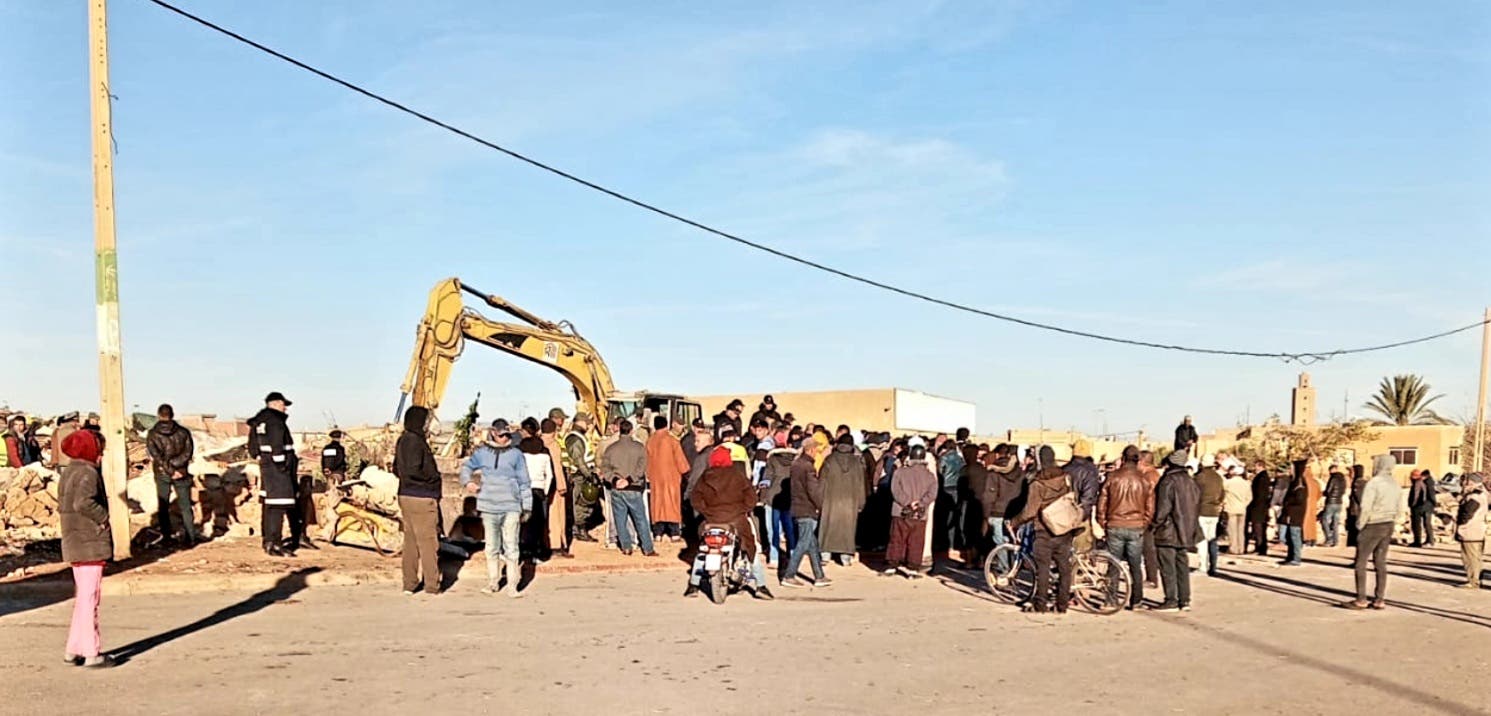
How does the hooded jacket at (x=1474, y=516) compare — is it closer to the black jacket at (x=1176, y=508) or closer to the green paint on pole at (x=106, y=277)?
the black jacket at (x=1176, y=508)

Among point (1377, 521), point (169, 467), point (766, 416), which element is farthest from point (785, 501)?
point (169, 467)

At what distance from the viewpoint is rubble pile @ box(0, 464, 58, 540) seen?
54.7 feet

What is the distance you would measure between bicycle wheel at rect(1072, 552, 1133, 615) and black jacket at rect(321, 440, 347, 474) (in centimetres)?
1212

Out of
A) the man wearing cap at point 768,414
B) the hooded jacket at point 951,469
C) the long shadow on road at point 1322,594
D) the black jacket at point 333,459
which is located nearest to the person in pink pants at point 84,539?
the black jacket at point 333,459

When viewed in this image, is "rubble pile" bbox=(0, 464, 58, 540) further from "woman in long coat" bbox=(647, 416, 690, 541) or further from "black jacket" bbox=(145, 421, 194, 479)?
"woman in long coat" bbox=(647, 416, 690, 541)

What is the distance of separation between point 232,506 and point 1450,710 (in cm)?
1499

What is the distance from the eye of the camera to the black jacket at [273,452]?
14562 mm

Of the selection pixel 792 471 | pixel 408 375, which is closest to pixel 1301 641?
pixel 792 471

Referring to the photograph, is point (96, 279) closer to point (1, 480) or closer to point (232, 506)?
point (232, 506)

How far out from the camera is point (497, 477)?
13250 mm

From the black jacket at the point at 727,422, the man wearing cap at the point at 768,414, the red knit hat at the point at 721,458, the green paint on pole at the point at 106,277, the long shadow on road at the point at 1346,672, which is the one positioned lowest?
the long shadow on road at the point at 1346,672

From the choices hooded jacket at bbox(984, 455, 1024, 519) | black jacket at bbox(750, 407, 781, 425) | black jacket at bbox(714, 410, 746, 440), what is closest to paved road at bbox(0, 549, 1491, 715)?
hooded jacket at bbox(984, 455, 1024, 519)

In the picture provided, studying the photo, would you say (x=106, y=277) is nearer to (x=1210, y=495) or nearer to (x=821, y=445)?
(x=821, y=445)

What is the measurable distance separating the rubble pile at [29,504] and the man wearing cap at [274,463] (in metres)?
3.68
